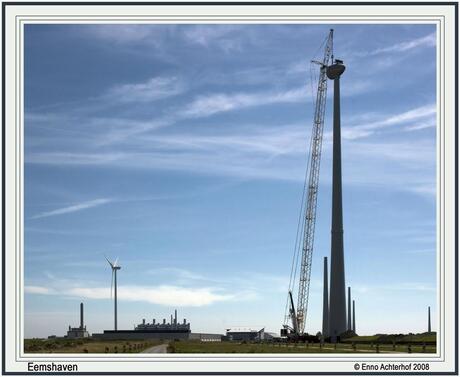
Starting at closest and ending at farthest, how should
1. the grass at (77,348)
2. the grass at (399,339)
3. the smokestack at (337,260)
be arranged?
the grass at (77,348) → the grass at (399,339) → the smokestack at (337,260)

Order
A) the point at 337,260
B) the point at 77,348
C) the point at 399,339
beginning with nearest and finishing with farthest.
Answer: the point at 77,348 → the point at 399,339 → the point at 337,260

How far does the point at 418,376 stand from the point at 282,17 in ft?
86.1

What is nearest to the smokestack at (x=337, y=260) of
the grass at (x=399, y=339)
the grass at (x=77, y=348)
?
the grass at (x=399, y=339)

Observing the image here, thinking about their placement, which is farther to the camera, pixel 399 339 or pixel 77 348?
pixel 399 339

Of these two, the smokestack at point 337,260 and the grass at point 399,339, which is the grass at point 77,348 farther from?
the smokestack at point 337,260

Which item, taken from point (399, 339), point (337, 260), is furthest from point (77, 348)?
point (337, 260)

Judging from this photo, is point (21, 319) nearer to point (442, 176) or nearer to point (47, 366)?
point (47, 366)

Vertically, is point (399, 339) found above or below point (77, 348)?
above

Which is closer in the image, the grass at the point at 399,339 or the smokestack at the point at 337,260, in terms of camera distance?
the grass at the point at 399,339

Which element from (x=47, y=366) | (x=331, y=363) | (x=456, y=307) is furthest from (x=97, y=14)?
(x=456, y=307)

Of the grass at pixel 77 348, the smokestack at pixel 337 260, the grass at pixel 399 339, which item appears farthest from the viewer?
the smokestack at pixel 337 260

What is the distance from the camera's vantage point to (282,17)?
47969 mm

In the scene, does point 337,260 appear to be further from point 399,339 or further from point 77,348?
point 77,348

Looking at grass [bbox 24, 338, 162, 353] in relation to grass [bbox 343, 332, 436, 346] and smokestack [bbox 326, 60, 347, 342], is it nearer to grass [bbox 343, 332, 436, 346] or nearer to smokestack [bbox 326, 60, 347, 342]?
grass [bbox 343, 332, 436, 346]
